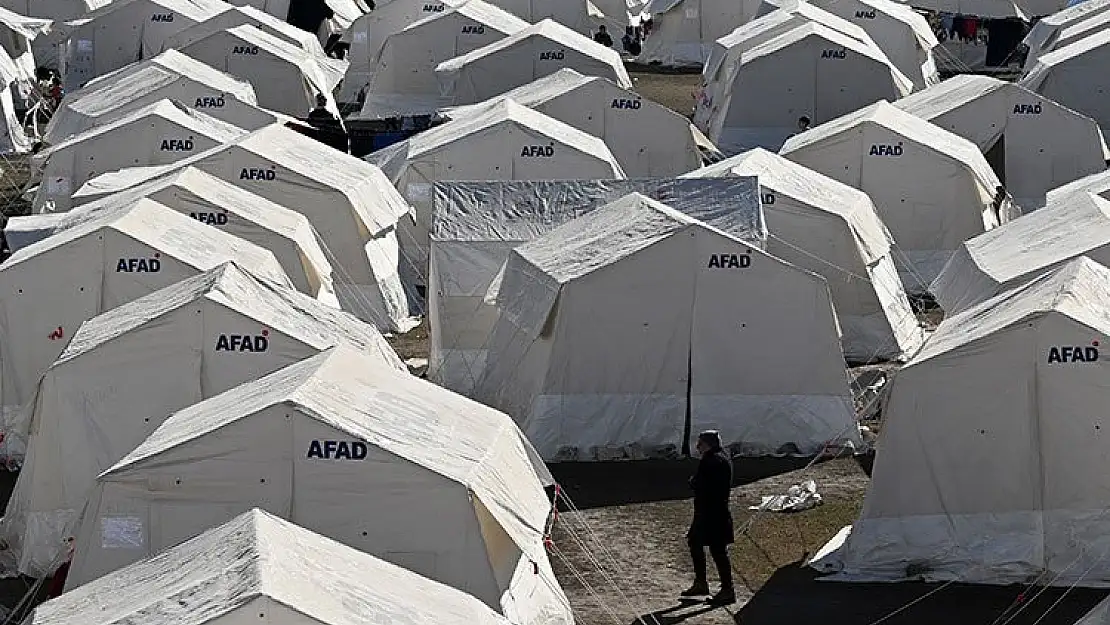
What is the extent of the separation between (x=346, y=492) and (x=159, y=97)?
23886mm

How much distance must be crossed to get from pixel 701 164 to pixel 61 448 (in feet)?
64.8

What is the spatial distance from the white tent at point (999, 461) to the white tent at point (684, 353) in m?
4.15

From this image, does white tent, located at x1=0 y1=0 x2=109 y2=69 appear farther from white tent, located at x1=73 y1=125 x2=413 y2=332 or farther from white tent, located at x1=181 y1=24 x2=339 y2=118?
white tent, located at x1=73 y1=125 x2=413 y2=332

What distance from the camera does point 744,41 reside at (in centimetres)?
4950

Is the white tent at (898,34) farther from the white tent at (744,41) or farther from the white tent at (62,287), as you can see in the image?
the white tent at (62,287)

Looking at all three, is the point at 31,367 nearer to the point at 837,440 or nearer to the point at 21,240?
the point at 21,240

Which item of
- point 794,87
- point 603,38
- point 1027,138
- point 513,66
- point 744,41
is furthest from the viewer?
point 603,38

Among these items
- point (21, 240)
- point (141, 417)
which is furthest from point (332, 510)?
point (21, 240)

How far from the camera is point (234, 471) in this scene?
64.0 feet

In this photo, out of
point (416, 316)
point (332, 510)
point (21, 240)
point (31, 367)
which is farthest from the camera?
point (416, 316)

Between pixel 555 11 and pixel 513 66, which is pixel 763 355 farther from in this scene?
pixel 555 11

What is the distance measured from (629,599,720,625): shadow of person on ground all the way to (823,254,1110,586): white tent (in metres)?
1.58

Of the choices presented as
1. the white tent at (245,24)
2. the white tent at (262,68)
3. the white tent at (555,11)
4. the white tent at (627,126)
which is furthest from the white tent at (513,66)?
the white tent at (555,11)

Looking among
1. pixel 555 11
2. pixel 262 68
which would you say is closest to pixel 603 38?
pixel 555 11
